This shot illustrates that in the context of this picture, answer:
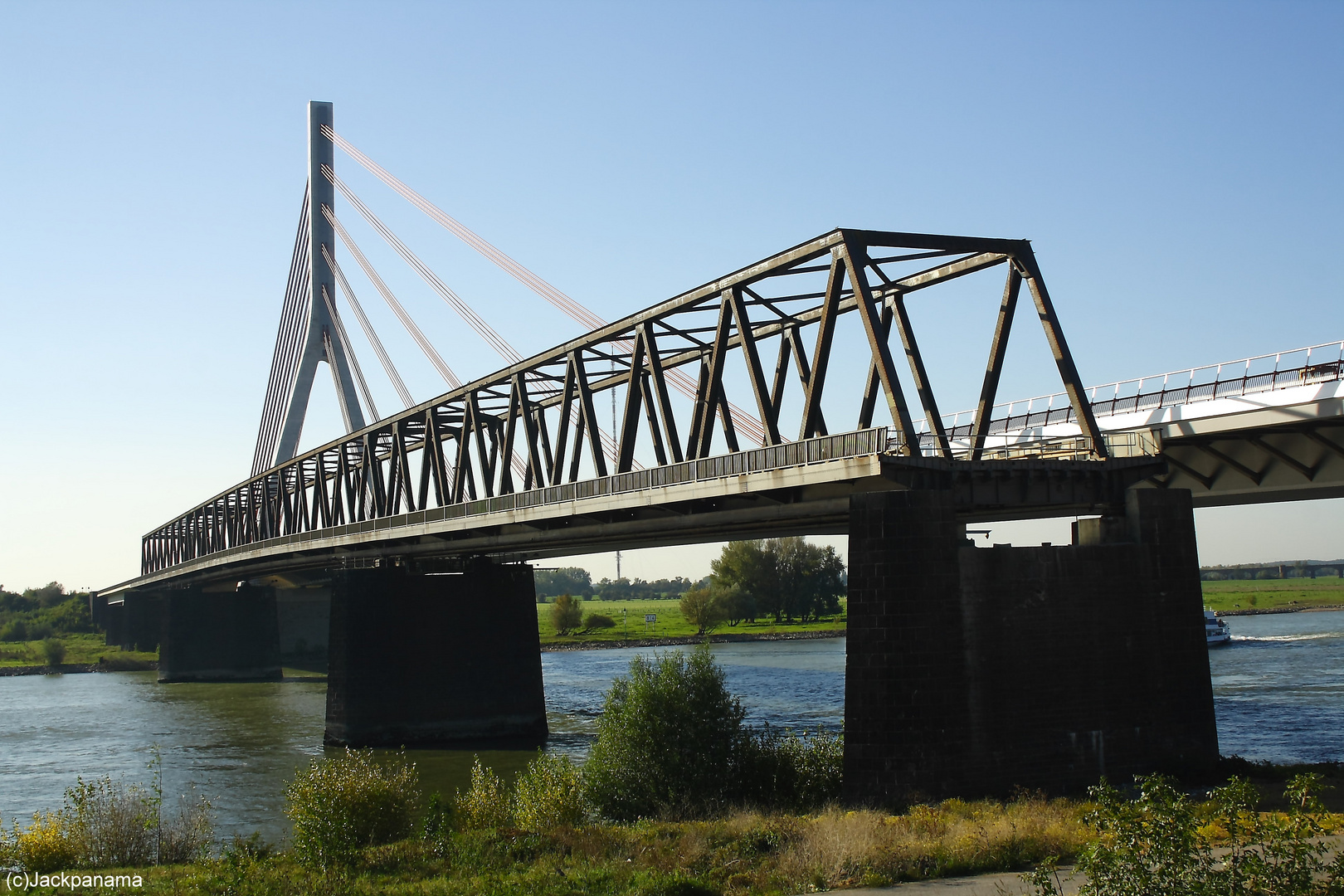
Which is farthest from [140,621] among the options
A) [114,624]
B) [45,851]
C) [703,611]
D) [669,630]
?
[45,851]

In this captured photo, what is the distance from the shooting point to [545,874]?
16.5 m

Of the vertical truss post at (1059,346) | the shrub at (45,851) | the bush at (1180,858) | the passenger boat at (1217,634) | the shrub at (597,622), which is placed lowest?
the passenger boat at (1217,634)

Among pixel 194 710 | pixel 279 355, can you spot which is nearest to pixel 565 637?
pixel 279 355

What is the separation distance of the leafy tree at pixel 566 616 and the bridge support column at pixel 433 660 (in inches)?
3012

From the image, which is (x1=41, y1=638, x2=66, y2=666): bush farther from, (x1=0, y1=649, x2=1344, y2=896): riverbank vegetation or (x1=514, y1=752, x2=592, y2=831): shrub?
(x1=514, y1=752, x2=592, y2=831): shrub

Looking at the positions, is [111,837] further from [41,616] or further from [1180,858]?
[41,616]

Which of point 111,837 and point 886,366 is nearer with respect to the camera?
point 111,837

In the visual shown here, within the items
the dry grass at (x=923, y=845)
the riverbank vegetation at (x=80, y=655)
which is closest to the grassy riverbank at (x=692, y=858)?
the dry grass at (x=923, y=845)

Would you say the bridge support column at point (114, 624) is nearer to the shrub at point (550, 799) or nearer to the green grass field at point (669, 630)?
the green grass field at point (669, 630)

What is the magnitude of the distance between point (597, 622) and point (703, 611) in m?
15.4

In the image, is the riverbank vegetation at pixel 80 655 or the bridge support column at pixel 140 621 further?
the bridge support column at pixel 140 621

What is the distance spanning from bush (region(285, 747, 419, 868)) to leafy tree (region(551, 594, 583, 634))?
336 ft

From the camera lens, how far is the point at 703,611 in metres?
122

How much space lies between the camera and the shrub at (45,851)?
19.8 m
